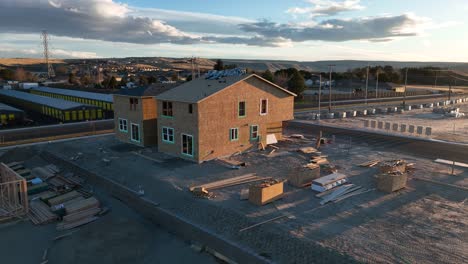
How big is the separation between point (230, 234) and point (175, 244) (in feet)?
8.23

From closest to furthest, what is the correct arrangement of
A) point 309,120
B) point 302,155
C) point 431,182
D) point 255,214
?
point 255,214 < point 431,182 < point 302,155 < point 309,120

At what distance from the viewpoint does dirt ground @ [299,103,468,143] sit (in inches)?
1550

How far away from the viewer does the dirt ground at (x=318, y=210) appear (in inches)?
558

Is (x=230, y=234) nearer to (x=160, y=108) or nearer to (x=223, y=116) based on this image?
(x=223, y=116)

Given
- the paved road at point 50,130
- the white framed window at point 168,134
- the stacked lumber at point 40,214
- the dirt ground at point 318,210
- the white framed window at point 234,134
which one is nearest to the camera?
the dirt ground at point 318,210

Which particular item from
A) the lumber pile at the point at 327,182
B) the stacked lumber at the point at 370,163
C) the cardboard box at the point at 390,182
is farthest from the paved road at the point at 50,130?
the cardboard box at the point at 390,182

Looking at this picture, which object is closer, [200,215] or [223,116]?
[200,215]

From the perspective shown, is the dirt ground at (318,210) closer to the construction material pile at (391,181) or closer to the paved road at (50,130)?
the construction material pile at (391,181)

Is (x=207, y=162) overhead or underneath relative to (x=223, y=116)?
underneath

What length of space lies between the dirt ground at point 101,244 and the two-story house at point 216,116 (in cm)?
943

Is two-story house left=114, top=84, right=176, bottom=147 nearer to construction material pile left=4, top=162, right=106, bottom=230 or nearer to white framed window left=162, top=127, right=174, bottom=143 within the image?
white framed window left=162, top=127, right=174, bottom=143

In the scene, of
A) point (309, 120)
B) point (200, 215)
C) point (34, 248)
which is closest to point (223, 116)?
point (200, 215)

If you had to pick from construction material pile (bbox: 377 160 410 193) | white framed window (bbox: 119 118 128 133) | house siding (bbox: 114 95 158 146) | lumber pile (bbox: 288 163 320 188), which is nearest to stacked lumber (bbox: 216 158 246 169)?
lumber pile (bbox: 288 163 320 188)

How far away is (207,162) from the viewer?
26719 millimetres
